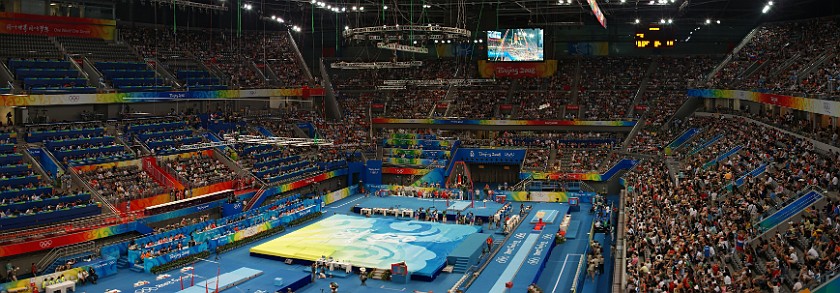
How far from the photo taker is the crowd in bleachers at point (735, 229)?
65.9ft

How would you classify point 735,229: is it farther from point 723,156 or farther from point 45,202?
point 45,202

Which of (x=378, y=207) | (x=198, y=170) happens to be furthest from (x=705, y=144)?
(x=198, y=170)

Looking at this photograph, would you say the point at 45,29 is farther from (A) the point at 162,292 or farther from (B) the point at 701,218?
(B) the point at 701,218

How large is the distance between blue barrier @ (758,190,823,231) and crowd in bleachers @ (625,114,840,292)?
40cm

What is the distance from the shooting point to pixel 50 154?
127 feet

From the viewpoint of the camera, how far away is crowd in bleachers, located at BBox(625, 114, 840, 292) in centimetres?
2009

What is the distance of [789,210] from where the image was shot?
24312mm

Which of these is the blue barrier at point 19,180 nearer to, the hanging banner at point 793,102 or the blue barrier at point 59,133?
the blue barrier at point 59,133

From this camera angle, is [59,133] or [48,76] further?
[48,76]

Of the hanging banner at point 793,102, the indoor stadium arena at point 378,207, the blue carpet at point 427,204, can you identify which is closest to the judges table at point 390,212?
the indoor stadium arena at point 378,207

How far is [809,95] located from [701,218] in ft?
33.3

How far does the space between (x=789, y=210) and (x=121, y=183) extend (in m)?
33.1

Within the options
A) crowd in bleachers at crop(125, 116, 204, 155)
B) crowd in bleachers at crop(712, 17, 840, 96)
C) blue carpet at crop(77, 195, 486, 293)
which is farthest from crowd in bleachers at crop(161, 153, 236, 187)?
crowd in bleachers at crop(712, 17, 840, 96)

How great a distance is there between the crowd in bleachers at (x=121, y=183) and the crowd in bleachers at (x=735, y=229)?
25819 millimetres
